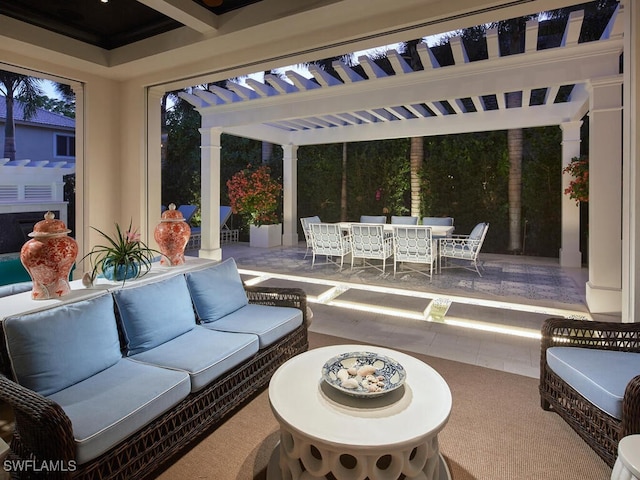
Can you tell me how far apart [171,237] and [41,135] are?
40.2 feet

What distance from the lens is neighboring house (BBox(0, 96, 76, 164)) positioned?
11.6 m

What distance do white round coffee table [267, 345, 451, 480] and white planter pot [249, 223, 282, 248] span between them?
8.16m

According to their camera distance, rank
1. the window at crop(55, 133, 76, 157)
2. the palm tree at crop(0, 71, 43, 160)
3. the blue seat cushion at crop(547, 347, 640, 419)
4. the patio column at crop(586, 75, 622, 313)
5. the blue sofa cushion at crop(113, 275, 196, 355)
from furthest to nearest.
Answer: the window at crop(55, 133, 76, 157), the palm tree at crop(0, 71, 43, 160), the patio column at crop(586, 75, 622, 313), the blue sofa cushion at crop(113, 275, 196, 355), the blue seat cushion at crop(547, 347, 640, 419)

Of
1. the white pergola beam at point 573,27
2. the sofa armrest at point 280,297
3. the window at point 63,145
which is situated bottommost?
the sofa armrest at point 280,297

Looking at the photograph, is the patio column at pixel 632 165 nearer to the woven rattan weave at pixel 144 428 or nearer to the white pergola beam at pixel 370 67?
the woven rattan weave at pixel 144 428

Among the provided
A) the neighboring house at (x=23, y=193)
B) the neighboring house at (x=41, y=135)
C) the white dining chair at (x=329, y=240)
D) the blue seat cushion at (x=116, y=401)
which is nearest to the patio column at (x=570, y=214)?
the white dining chair at (x=329, y=240)

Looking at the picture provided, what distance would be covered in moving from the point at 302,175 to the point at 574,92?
6.86m

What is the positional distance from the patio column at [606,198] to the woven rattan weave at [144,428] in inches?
148

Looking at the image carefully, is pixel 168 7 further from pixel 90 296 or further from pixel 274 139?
pixel 274 139

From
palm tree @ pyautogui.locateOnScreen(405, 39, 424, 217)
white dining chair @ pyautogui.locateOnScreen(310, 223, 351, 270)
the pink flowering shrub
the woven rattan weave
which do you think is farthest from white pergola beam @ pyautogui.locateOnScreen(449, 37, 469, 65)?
the pink flowering shrub

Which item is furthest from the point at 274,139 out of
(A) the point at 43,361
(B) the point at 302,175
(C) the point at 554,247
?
(A) the point at 43,361

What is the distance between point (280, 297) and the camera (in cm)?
327

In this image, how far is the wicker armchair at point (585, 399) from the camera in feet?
5.64

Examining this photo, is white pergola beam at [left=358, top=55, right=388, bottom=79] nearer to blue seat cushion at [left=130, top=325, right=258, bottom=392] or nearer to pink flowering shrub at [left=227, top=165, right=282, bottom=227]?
blue seat cushion at [left=130, top=325, right=258, bottom=392]
